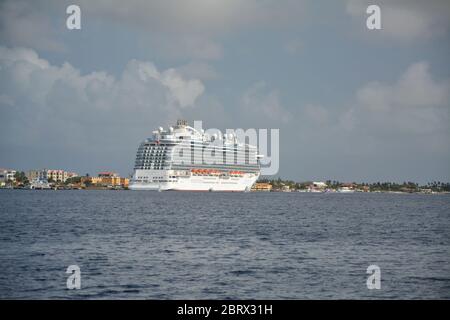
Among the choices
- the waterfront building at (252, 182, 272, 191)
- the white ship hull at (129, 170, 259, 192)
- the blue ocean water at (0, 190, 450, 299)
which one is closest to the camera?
the blue ocean water at (0, 190, 450, 299)

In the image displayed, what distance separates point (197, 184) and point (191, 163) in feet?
13.3

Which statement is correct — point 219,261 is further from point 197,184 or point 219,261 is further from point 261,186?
point 261,186

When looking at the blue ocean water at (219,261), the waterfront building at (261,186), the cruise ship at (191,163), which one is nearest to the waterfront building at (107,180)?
the waterfront building at (261,186)

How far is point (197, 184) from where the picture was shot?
112 metres

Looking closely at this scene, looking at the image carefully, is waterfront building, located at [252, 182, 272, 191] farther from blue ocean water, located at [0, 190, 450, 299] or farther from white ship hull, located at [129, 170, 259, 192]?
blue ocean water, located at [0, 190, 450, 299]

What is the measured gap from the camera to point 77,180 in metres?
195

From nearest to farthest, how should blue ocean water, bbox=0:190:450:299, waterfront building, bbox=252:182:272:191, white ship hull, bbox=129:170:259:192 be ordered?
blue ocean water, bbox=0:190:450:299
white ship hull, bbox=129:170:259:192
waterfront building, bbox=252:182:272:191

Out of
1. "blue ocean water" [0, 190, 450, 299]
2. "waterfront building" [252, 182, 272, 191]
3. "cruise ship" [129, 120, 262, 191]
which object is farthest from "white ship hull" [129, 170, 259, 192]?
"blue ocean water" [0, 190, 450, 299]

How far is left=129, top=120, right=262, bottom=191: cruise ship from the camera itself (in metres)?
Answer: 112

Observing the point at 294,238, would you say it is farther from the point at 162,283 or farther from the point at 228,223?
the point at 162,283
